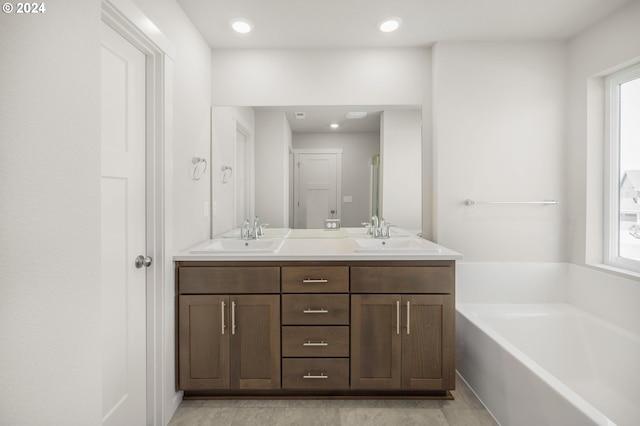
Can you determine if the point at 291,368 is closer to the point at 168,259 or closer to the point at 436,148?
the point at 168,259

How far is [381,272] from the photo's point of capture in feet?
6.70

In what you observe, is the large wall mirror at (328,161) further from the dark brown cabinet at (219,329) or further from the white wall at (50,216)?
the white wall at (50,216)

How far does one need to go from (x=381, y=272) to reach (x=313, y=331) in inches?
20.7

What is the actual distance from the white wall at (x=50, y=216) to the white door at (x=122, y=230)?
0.39m

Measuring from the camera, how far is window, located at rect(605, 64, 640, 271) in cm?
216

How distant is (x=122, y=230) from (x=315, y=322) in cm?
113

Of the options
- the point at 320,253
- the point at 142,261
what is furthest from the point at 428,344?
the point at 142,261

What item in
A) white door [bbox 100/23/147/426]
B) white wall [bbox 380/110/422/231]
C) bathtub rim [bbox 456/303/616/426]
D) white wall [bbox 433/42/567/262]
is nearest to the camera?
bathtub rim [bbox 456/303/616/426]

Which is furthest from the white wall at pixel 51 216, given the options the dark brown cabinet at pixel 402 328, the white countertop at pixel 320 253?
the dark brown cabinet at pixel 402 328

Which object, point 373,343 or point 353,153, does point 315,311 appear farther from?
point 353,153

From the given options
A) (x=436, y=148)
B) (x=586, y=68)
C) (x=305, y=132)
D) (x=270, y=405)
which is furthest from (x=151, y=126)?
(x=586, y=68)

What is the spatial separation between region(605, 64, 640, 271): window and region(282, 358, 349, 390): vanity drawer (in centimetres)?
191

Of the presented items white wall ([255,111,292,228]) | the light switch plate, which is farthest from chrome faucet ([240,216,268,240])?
the light switch plate

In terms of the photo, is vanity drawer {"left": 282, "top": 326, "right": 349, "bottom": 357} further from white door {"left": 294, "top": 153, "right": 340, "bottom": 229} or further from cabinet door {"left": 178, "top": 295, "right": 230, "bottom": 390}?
white door {"left": 294, "top": 153, "right": 340, "bottom": 229}
